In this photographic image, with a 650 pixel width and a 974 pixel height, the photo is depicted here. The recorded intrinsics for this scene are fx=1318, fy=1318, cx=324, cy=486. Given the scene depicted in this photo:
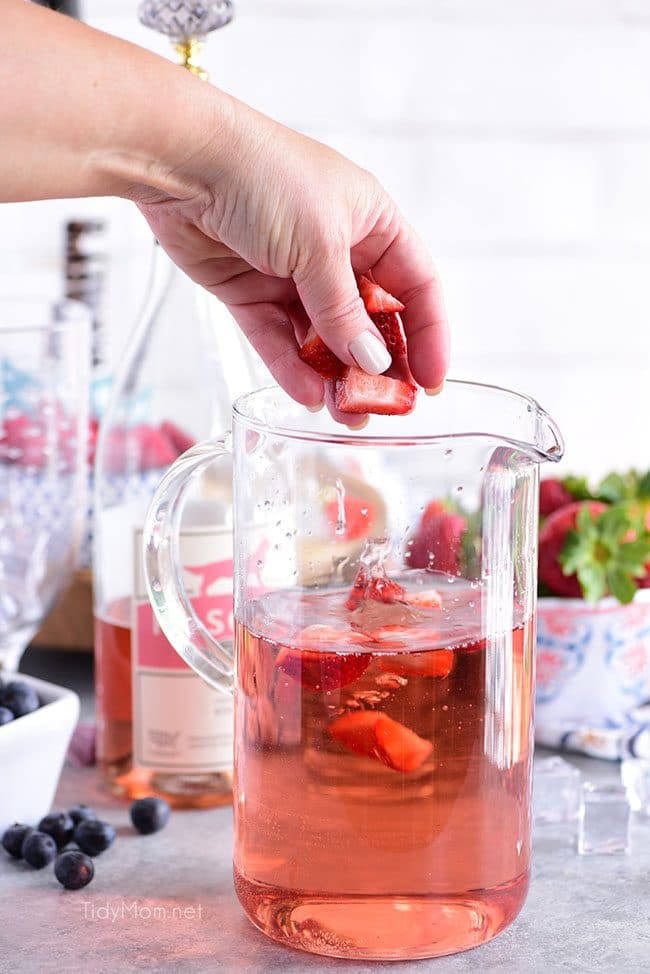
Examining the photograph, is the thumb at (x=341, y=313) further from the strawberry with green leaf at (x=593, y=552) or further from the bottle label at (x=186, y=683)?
the strawberry with green leaf at (x=593, y=552)

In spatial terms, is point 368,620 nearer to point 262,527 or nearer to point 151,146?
point 262,527

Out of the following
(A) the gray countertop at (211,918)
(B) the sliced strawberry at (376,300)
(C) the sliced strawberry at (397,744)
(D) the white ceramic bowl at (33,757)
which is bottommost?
(A) the gray countertop at (211,918)

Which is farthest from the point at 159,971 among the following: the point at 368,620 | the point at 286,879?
the point at 368,620

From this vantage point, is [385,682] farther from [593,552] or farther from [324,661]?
[593,552]

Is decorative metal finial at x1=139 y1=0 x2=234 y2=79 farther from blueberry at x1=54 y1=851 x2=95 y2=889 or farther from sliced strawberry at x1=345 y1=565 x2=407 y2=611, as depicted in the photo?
blueberry at x1=54 y1=851 x2=95 y2=889

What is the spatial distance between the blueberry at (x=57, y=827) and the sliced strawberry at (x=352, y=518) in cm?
31

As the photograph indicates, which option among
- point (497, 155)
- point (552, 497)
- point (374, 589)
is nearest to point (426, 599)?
point (374, 589)

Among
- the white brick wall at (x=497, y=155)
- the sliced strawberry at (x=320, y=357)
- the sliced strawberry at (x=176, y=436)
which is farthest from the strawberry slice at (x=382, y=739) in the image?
the white brick wall at (x=497, y=155)

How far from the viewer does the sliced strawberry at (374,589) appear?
2.32ft

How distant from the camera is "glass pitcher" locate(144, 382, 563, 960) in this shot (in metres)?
0.68

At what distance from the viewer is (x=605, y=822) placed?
2.90ft

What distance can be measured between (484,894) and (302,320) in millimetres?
370

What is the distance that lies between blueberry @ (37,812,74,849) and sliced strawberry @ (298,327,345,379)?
34cm

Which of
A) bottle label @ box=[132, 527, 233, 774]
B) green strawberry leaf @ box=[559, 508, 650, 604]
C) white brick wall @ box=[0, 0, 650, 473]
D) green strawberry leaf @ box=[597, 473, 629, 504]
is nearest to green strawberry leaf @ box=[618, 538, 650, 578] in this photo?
green strawberry leaf @ box=[559, 508, 650, 604]
